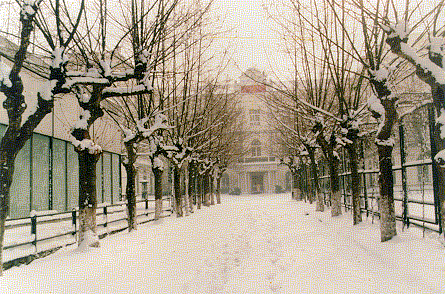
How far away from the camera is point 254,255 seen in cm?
841

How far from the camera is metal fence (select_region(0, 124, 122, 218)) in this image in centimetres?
1455

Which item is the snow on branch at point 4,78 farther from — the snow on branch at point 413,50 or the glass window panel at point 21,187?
the glass window panel at point 21,187

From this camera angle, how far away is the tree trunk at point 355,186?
424 inches

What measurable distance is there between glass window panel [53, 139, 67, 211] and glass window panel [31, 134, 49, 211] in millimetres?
705

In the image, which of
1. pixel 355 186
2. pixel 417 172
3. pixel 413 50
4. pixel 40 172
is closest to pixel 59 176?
pixel 40 172

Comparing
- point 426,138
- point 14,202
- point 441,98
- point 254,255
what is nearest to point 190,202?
point 14,202

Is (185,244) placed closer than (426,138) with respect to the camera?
No

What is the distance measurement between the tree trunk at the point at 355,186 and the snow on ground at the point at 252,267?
1.80ft

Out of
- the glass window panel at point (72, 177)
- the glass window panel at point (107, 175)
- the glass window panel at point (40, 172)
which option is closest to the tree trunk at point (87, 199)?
the glass window panel at point (40, 172)

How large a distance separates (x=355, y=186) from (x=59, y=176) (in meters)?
13.5

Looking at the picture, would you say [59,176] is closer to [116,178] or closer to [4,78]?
[116,178]

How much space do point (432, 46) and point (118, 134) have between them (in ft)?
73.3

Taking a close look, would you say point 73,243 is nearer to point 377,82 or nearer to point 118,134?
point 377,82

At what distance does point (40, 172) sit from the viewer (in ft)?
53.1
